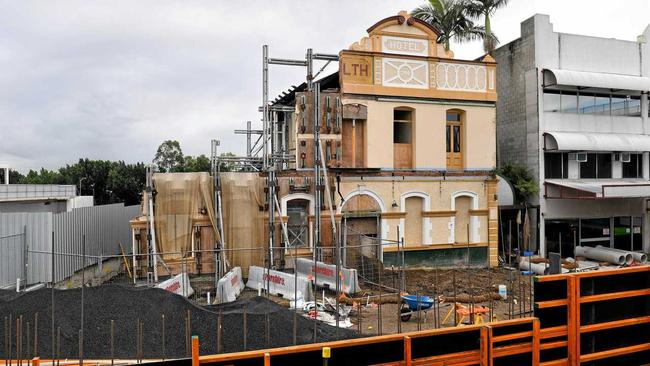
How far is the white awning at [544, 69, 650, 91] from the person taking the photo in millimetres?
22812

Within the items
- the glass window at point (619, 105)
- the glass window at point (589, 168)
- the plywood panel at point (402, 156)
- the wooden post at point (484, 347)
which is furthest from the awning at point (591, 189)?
the wooden post at point (484, 347)

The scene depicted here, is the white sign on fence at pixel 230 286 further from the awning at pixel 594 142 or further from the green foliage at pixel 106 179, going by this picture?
the green foliage at pixel 106 179

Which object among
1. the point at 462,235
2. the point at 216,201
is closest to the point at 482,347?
the point at 216,201

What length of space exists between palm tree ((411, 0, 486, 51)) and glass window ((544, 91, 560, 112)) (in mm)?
5160

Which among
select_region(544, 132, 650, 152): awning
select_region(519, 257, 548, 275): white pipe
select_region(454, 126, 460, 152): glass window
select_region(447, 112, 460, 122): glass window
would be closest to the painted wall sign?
select_region(447, 112, 460, 122): glass window

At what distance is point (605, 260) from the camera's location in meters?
22.7

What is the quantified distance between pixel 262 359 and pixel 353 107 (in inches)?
570

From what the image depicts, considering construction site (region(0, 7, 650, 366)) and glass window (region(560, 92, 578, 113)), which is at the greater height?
glass window (region(560, 92, 578, 113))

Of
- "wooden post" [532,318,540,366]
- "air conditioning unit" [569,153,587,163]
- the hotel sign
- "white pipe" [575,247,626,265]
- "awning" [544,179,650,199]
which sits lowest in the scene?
"white pipe" [575,247,626,265]

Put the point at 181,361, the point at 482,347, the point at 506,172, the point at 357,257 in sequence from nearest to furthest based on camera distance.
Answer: the point at 181,361 → the point at 482,347 → the point at 357,257 → the point at 506,172

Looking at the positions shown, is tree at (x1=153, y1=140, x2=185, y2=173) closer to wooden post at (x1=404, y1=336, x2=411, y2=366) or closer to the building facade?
the building facade

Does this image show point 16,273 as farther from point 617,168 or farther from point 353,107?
point 617,168

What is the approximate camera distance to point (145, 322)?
10.2 metres

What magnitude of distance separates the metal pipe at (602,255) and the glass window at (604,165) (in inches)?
160
